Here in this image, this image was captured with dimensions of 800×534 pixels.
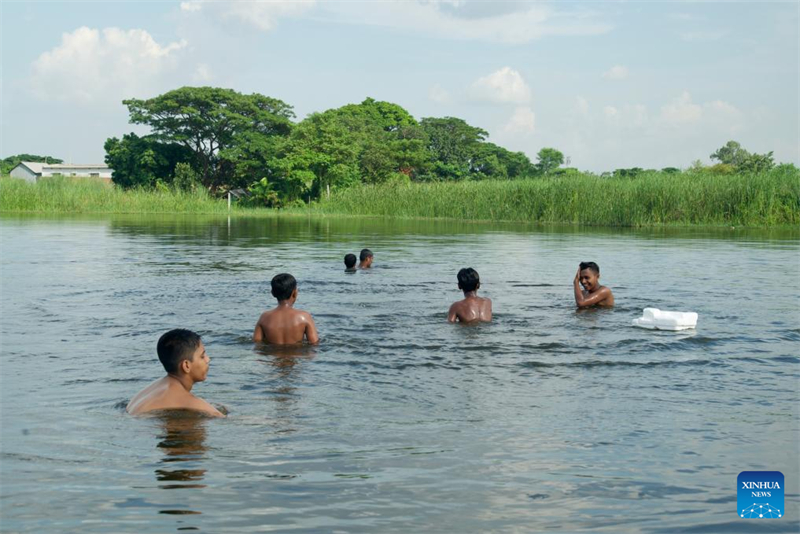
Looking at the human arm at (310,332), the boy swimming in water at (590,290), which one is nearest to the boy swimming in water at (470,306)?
the boy swimming in water at (590,290)

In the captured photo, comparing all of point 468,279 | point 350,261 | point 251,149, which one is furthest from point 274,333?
point 251,149

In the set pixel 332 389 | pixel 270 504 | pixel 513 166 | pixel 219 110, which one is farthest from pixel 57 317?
pixel 513 166

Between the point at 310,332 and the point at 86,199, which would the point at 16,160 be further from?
the point at 310,332

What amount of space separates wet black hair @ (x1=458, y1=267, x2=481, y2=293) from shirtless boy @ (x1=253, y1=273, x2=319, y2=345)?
228 centimetres

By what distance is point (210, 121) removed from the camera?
65.8 m

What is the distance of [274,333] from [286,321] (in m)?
0.22

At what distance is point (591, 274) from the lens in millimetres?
12359

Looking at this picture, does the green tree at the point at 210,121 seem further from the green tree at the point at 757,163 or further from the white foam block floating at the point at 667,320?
the white foam block floating at the point at 667,320

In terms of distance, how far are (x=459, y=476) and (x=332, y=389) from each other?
255cm

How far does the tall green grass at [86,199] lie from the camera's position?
48.9m

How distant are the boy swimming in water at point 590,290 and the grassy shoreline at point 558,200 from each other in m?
25.0

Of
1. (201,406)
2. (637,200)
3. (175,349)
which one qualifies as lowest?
(201,406)

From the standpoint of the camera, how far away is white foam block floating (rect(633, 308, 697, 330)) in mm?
10430

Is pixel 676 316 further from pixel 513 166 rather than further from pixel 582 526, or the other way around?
pixel 513 166
